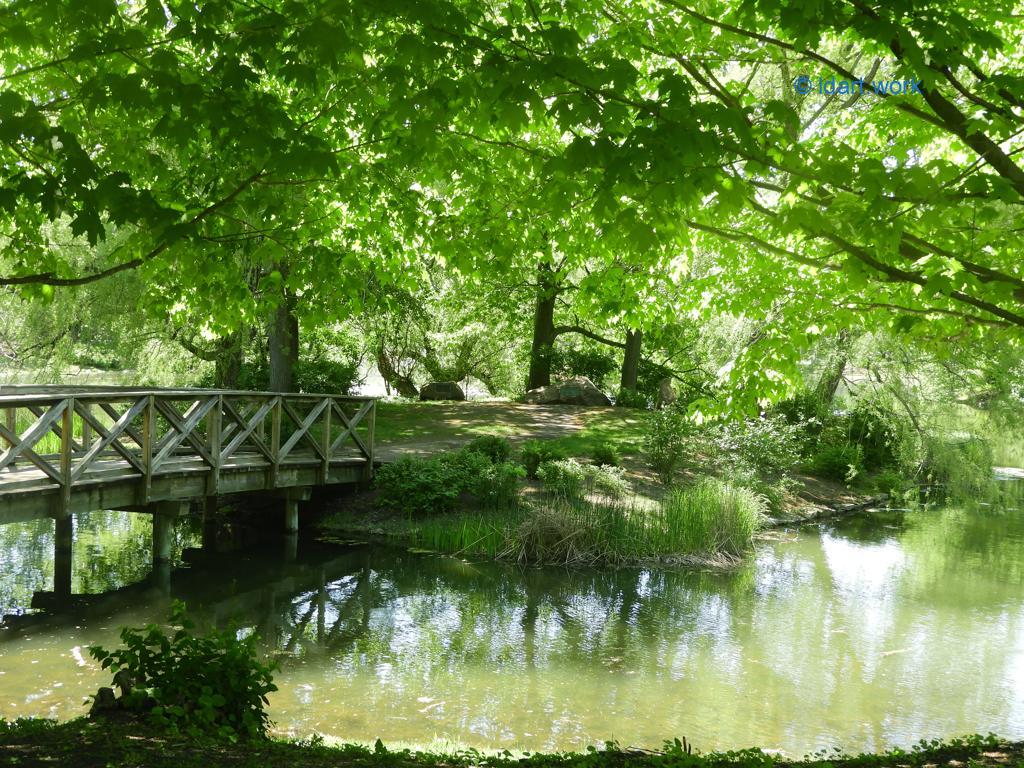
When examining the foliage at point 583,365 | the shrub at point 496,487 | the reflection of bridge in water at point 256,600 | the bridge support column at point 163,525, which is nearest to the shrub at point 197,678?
the reflection of bridge in water at point 256,600

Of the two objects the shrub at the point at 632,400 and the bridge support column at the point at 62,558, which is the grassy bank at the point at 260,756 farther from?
the shrub at the point at 632,400

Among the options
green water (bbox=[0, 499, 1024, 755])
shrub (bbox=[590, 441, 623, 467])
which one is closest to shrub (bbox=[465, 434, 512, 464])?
shrub (bbox=[590, 441, 623, 467])

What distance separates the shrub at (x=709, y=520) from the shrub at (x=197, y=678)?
966 centimetres

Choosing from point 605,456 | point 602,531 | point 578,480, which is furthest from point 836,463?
point 602,531

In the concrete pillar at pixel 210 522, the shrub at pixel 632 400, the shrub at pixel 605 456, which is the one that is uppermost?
the shrub at pixel 632 400

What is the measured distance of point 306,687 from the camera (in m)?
7.58

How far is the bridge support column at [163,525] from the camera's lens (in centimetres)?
1181

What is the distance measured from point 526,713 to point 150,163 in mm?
5082

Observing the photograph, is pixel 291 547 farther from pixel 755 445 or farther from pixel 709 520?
pixel 755 445

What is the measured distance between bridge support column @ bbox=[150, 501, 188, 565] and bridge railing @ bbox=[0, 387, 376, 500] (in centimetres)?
49

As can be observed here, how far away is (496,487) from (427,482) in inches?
46.0

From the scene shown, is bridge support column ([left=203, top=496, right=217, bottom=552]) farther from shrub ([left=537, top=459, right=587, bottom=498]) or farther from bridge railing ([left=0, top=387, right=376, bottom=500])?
shrub ([left=537, top=459, right=587, bottom=498])

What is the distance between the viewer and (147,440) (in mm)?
10805

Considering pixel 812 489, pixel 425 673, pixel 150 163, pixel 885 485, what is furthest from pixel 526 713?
pixel 885 485
